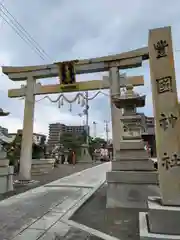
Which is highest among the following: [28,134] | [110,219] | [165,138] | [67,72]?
[67,72]

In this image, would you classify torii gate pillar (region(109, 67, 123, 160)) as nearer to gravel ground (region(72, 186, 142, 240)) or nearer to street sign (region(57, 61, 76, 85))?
street sign (region(57, 61, 76, 85))

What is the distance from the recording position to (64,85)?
11555mm

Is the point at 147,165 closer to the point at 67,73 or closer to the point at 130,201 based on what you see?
the point at 130,201

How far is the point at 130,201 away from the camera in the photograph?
259 inches

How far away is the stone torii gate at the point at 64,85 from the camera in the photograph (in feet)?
35.5

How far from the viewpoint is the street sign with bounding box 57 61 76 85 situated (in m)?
11.4

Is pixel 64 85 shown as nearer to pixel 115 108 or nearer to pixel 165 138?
pixel 115 108

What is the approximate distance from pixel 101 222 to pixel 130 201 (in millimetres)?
1698

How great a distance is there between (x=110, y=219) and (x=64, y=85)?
24.7 ft

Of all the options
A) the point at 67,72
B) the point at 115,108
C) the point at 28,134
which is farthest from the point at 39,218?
the point at 67,72

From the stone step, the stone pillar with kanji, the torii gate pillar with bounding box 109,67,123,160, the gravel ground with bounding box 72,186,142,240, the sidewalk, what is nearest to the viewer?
the stone pillar with kanji

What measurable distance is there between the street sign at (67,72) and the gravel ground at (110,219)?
631 centimetres

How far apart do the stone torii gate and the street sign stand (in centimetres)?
15

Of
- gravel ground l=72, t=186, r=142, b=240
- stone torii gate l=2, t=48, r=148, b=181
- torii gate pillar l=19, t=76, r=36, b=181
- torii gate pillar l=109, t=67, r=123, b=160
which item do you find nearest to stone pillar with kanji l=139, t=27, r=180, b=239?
gravel ground l=72, t=186, r=142, b=240
